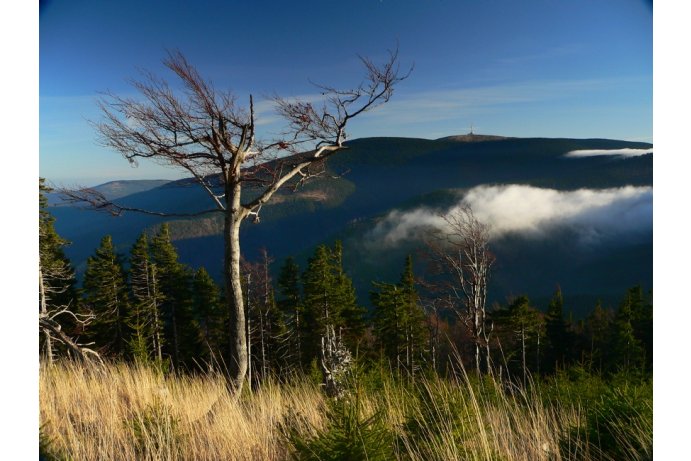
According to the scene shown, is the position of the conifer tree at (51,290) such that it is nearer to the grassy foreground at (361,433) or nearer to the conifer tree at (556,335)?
the grassy foreground at (361,433)

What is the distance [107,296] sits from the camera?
18641 mm

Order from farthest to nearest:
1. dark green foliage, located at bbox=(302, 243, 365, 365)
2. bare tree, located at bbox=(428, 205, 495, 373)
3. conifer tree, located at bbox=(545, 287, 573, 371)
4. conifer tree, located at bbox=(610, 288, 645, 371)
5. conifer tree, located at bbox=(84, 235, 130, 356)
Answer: conifer tree, located at bbox=(545, 287, 573, 371) → conifer tree, located at bbox=(84, 235, 130, 356) → dark green foliage, located at bbox=(302, 243, 365, 365) → conifer tree, located at bbox=(610, 288, 645, 371) → bare tree, located at bbox=(428, 205, 495, 373)

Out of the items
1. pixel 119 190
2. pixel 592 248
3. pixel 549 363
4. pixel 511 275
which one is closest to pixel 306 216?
pixel 511 275

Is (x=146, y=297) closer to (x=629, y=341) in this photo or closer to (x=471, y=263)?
(x=471, y=263)

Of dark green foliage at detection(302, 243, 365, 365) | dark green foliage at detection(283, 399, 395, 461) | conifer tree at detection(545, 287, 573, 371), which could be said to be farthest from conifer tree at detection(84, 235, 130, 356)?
conifer tree at detection(545, 287, 573, 371)

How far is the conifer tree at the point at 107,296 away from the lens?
58.7 feet

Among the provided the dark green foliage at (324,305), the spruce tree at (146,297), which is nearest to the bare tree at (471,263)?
the dark green foliage at (324,305)

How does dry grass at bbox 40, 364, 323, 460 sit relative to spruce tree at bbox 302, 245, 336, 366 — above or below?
above

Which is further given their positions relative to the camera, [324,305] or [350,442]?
[324,305]

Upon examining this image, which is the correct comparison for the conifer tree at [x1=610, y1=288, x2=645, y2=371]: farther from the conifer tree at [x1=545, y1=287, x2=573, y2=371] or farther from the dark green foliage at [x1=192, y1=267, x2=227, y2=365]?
the dark green foliage at [x1=192, y1=267, x2=227, y2=365]

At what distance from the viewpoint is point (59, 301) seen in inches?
645

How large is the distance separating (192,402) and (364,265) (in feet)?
391

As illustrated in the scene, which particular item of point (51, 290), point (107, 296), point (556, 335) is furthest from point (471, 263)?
point (556, 335)

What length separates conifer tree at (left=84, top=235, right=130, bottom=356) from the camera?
17.9 meters
